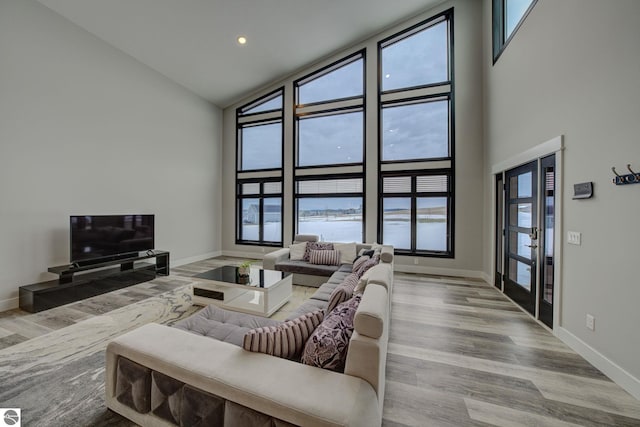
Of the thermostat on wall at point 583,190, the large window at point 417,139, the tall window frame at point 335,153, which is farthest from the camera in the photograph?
the tall window frame at point 335,153

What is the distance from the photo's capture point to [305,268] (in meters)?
4.30

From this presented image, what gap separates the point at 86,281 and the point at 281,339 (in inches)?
154

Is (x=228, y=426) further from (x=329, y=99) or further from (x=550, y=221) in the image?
(x=329, y=99)

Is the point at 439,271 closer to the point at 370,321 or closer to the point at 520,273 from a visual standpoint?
the point at 520,273

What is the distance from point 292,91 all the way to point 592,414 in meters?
7.05

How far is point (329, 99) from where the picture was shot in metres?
5.98

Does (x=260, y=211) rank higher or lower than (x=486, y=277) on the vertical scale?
higher

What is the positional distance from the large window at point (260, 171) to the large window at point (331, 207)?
2.27 feet

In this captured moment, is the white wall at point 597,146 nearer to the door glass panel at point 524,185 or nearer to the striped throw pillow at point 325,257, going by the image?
the door glass panel at point 524,185

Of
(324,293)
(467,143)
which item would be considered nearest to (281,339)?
(324,293)

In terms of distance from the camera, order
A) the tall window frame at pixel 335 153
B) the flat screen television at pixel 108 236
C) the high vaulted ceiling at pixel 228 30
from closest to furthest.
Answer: the flat screen television at pixel 108 236, the high vaulted ceiling at pixel 228 30, the tall window frame at pixel 335 153

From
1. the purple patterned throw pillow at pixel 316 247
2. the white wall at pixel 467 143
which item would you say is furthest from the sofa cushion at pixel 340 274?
the white wall at pixel 467 143

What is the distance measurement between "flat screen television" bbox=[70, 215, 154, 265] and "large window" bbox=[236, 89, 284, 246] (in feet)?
8.40

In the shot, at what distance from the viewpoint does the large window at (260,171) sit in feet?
21.4
